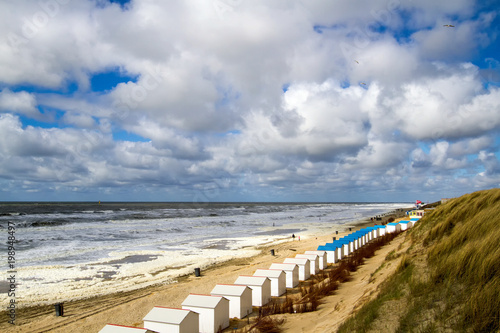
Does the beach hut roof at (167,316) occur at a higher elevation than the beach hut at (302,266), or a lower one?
higher

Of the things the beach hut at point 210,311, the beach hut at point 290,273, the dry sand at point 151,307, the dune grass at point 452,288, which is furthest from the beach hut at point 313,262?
the dune grass at point 452,288

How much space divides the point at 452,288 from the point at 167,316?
6.56m

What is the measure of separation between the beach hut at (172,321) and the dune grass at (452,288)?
12.6 ft

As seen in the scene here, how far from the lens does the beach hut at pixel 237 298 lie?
1025 cm

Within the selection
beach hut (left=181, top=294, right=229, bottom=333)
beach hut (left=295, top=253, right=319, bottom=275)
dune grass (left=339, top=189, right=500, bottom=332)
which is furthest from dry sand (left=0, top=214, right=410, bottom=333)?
beach hut (left=295, top=253, right=319, bottom=275)

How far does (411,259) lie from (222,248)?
1939 cm

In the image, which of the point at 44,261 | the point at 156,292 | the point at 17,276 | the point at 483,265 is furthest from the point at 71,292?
the point at 483,265

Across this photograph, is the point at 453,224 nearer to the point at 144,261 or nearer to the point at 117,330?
the point at 117,330

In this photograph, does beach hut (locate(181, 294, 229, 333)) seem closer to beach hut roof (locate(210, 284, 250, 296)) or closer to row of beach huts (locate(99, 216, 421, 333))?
row of beach huts (locate(99, 216, 421, 333))

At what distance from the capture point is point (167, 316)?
27.2ft

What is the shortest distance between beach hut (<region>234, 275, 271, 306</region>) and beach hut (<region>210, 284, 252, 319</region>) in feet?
2.19

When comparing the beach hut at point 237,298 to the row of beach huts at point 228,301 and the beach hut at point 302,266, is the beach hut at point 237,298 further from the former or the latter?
the beach hut at point 302,266

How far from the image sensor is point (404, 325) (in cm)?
585

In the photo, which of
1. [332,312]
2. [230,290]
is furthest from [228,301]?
[332,312]
